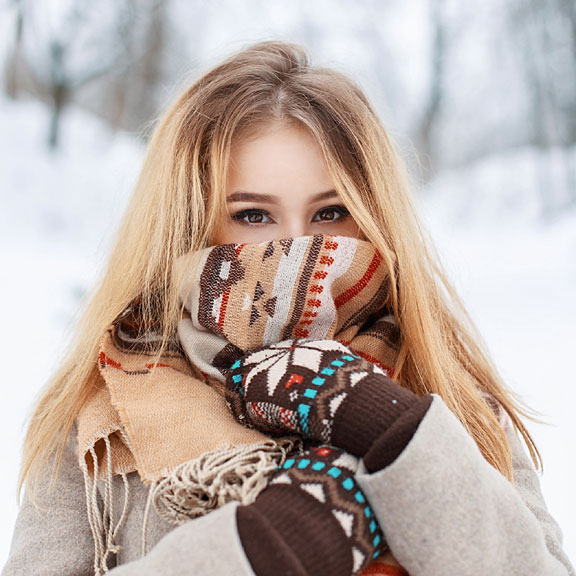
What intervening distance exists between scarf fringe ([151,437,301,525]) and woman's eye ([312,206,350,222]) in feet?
1.47

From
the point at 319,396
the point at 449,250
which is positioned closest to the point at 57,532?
the point at 319,396

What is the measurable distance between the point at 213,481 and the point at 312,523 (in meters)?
0.18

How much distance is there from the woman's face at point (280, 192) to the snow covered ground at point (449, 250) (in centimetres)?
100

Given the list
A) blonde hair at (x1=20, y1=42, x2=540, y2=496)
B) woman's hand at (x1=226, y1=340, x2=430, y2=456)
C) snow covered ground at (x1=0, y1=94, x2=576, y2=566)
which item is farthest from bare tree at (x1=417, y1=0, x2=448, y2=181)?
woman's hand at (x1=226, y1=340, x2=430, y2=456)

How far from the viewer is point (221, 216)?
1.15 m

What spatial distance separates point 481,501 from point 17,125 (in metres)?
4.04

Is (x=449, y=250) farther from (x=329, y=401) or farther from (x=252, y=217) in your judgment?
(x=329, y=401)

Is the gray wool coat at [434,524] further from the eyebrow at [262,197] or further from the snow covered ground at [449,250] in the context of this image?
the snow covered ground at [449,250]

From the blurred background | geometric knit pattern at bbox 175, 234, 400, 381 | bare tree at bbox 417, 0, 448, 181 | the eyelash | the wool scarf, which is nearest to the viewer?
the wool scarf

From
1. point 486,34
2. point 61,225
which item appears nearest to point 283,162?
point 61,225

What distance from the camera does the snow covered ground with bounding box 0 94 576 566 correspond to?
2254 mm

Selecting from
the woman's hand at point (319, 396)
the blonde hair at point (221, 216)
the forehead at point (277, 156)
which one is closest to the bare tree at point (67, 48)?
the blonde hair at point (221, 216)

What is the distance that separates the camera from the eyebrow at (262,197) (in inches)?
43.3

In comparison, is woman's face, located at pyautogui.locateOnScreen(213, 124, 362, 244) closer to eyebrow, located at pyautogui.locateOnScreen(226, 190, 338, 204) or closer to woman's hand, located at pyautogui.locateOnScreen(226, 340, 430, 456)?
eyebrow, located at pyautogui.locateOnScreen(226, 190, 338, 204)
